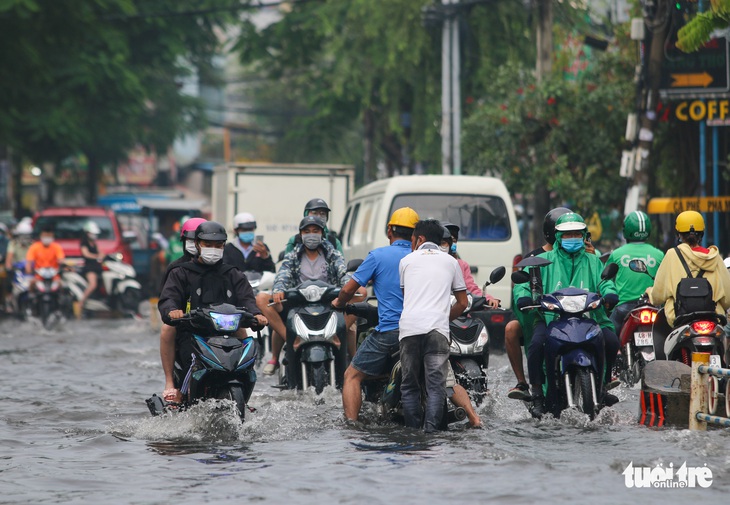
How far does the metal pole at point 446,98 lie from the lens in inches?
1128

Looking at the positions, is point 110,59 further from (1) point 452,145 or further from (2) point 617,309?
(2) point 617,309

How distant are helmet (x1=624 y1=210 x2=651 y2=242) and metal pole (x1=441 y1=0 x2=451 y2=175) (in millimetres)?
16591

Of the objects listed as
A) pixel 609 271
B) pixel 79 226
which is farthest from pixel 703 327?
pixel 79 226

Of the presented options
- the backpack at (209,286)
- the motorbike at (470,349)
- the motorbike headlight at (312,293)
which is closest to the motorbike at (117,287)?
the motorbike headlight at (312,293)

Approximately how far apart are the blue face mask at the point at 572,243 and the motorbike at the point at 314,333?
204cm

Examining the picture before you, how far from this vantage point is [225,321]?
371 inches

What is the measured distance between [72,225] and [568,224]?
1764 cm

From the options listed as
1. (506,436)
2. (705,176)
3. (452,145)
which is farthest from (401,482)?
(452,145)

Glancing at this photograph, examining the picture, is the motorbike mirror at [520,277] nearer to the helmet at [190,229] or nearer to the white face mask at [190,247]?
the helmet at [190,229]

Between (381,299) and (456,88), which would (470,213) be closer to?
(381,299)

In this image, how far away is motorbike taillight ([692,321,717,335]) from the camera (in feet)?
32.6

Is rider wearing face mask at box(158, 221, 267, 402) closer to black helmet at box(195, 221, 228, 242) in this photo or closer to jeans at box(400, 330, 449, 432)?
black helmet at box(195, 221, 228, 242)

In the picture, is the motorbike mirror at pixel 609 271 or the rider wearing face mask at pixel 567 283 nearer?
the motorbike mirror at pixel 609 271

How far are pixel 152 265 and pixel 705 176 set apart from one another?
10.8 meters
